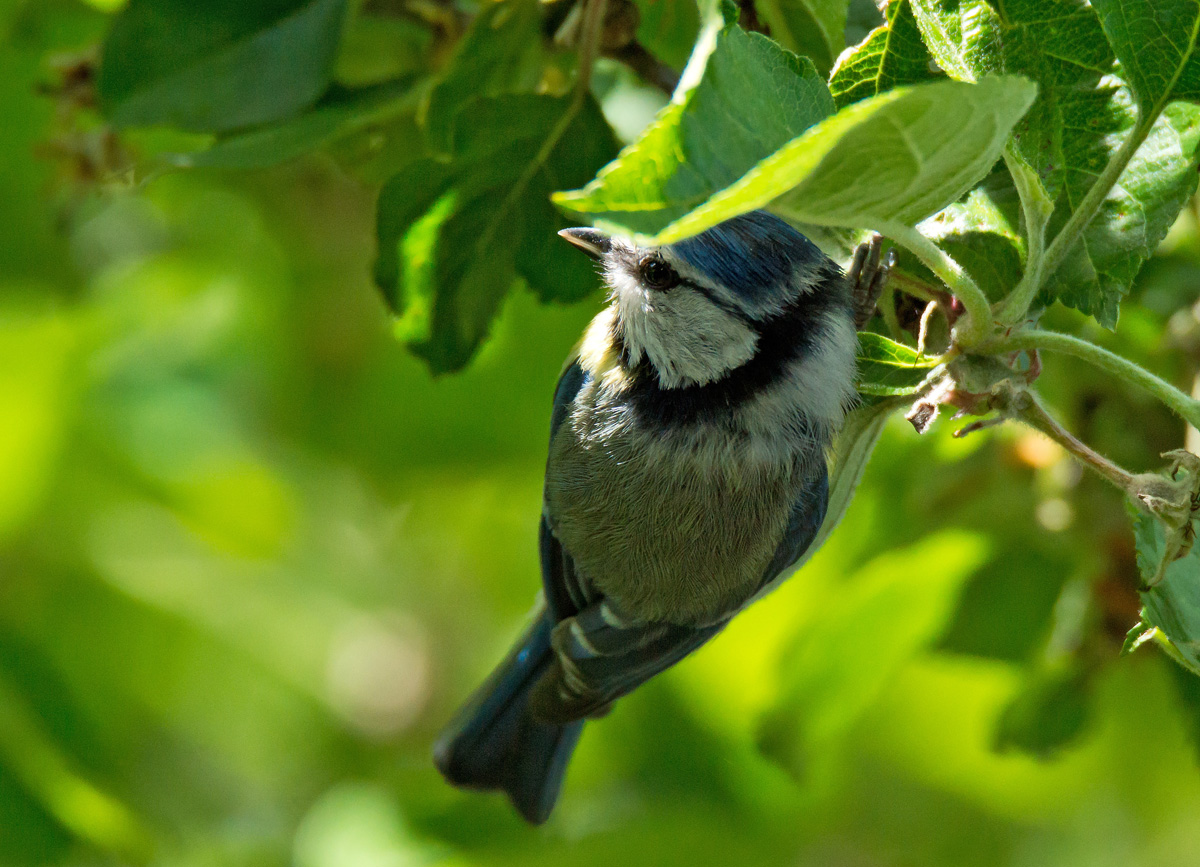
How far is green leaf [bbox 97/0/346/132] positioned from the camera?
1.45 m

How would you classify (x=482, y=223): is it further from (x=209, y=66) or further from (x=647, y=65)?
(x=209, y=66)

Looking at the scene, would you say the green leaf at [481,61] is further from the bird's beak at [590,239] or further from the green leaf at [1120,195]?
the green leaf at [1120,195]

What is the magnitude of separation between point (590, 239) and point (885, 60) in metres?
0.53

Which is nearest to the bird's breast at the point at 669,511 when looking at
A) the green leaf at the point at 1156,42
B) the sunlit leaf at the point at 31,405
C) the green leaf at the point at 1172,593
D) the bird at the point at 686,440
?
the bird at the point at 686,440

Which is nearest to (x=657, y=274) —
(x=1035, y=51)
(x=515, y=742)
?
(x=1035, y=51)

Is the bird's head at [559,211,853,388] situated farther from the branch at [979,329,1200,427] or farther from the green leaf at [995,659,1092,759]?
the green leaf at [995,659,1092,759]

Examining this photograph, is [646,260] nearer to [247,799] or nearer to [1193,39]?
[1193,39]

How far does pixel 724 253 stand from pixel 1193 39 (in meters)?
0.55

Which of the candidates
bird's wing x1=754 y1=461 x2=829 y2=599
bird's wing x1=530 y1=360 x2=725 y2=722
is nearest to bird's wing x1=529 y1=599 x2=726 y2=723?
bird's wing x1=530 y1=360 x2=725 y2=722

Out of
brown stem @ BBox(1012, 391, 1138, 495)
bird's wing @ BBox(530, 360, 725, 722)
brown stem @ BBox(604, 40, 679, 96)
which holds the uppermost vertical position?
brown stem @ BBox(604, 40, 679, 96)

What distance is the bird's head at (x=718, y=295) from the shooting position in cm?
137

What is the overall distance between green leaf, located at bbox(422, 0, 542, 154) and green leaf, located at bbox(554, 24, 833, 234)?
2.02ft

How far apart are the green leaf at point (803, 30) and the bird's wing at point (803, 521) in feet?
1.71

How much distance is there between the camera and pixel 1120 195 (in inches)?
41.4
